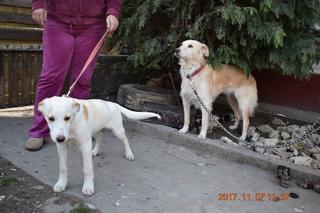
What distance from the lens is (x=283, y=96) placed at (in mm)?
6062

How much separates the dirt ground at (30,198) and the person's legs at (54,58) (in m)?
0.76

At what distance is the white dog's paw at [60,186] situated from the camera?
312 centimetres

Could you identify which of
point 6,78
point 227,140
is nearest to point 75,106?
point 227,140

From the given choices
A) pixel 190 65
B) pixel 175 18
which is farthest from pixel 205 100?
pixel 175 18

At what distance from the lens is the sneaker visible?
13.0 feet

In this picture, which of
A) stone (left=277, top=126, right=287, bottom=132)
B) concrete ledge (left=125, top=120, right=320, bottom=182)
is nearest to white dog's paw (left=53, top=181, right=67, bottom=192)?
concrete ledge (left=125, top=120, right=320, bottom=182)

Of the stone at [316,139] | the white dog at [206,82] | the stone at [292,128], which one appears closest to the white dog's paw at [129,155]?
the white dog at [206,82]

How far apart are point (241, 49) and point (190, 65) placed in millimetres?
837

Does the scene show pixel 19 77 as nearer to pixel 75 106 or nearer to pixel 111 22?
pixel 111 22

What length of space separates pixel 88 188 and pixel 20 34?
3937 mm

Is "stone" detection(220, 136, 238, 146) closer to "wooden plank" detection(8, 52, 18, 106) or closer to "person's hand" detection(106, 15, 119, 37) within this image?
"person's hand" detection(106, 15, 119, 37)

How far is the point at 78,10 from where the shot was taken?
3875 millimetres

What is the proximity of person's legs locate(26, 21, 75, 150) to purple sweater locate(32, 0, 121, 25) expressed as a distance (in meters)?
0.10

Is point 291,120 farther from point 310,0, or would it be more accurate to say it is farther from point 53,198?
point 53,198
